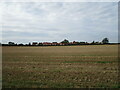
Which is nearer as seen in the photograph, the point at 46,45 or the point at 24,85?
the point at 24,85

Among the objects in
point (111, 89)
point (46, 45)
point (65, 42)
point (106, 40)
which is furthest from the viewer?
point (106, 40)

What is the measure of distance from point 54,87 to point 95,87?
1904 mm

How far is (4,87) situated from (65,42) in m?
76.9

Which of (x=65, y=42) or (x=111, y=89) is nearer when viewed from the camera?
(x=111, y=89)

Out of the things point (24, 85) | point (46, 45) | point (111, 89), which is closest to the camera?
point (111, 89)

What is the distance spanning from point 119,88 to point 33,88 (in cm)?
393

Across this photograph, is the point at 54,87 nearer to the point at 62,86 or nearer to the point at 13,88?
the point at 62,86

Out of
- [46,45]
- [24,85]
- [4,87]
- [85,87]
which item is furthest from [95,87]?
[46,45]

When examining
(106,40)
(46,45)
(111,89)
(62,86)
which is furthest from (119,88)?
(106,40)

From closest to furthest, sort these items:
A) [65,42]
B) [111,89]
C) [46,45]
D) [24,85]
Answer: [111,89]
[24,85]
[46,45]
[65,42]

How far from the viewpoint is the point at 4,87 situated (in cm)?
697

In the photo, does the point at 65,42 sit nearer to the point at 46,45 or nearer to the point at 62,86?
the point at 46,45

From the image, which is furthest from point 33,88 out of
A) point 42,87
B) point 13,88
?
point 13,88

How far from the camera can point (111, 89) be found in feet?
21.6
